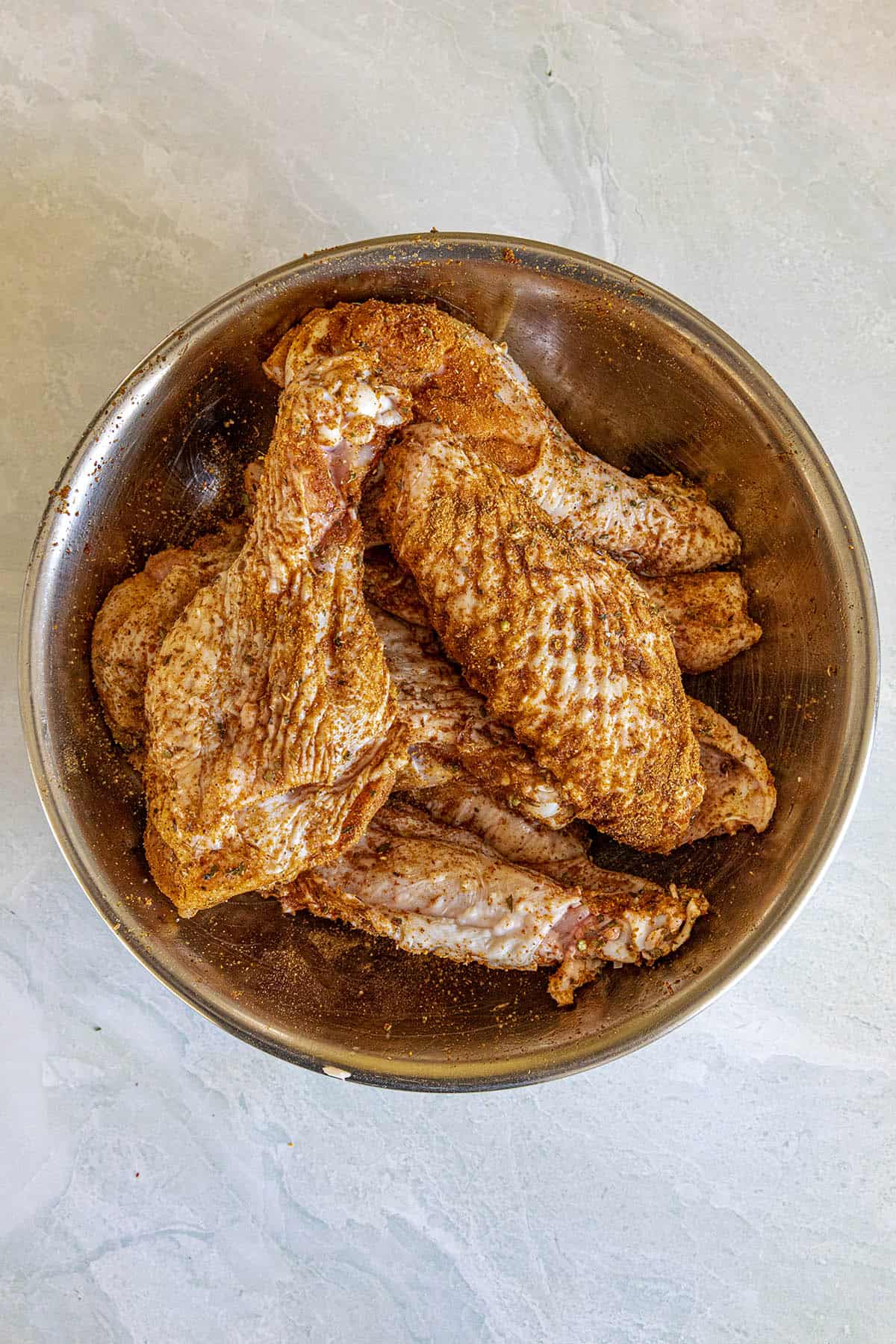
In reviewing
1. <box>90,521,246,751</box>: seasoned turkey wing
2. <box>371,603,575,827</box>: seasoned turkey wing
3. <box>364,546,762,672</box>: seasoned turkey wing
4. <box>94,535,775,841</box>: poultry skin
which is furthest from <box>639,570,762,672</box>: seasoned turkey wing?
<box>90,521,246,751</box>: seasoned turkey wing

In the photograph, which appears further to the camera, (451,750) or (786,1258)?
(786,1258)

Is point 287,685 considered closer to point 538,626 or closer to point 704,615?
point 538,626

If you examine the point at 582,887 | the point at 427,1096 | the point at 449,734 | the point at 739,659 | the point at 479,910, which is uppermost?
the point at 739,659

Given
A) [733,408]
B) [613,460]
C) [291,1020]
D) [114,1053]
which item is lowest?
[114,1053]

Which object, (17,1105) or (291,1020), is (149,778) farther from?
(17,1105)

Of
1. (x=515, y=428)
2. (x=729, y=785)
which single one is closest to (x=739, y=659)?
(x=729, y=785)

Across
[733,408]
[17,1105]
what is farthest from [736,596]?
[17,1105]
